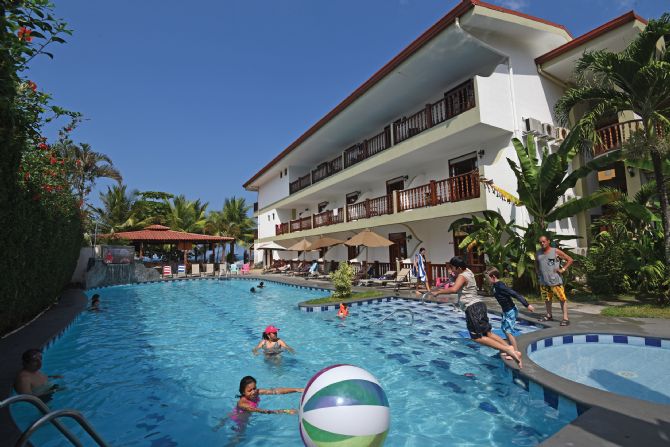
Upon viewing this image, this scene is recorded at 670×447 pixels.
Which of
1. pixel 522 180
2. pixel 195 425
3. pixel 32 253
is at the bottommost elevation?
pixel 195 425

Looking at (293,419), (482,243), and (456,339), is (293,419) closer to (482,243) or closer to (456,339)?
(456,339)

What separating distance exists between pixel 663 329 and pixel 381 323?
6.06 m

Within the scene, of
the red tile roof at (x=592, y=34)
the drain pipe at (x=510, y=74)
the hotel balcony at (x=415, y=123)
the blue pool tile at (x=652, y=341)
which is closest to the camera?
the blue pool tile at (x=652, y=341)

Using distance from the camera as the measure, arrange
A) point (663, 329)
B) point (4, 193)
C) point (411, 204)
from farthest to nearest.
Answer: point (411, 204) < point (663, 329) < point (4, 193)

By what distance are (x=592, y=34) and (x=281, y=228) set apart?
24376 mm

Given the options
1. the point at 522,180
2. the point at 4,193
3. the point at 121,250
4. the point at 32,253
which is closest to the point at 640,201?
the point at 522,180

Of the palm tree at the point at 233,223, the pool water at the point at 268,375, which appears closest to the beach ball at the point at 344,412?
the pool water at the point at 268,375

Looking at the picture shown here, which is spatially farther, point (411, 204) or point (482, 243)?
point (411, 204)

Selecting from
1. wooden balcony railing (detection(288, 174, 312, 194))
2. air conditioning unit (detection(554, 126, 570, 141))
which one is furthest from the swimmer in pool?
wooden balcony railing (detection(288, 174, 312, 194))

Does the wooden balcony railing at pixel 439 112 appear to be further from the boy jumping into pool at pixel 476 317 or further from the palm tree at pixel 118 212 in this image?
the palm tree at pixel 118 212

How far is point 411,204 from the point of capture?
16234 millimetres

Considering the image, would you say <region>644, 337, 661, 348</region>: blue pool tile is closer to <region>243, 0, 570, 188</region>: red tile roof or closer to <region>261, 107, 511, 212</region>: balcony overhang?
<region>261, 107, 511, 212</region>: balcony overhang

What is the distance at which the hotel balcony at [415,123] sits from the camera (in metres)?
14.3

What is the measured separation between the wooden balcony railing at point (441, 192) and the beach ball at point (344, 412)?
1145 cm
